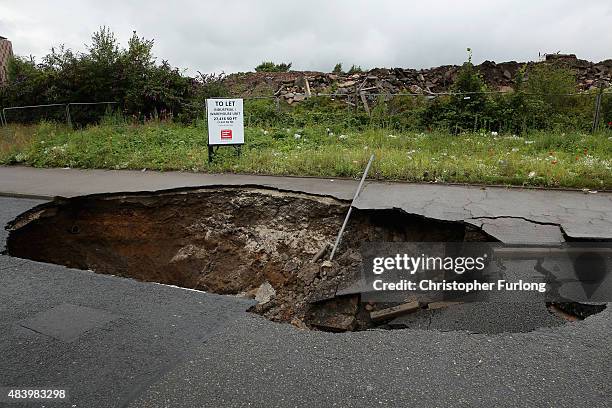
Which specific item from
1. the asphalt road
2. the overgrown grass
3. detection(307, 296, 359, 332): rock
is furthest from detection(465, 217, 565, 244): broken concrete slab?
the overgrown grass

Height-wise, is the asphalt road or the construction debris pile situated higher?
the construction debris pile

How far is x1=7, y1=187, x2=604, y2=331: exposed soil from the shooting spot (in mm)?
5676

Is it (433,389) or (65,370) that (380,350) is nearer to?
(433,389)

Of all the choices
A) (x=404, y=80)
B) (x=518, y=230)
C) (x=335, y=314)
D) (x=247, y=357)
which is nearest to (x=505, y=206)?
(x=518, y=230)

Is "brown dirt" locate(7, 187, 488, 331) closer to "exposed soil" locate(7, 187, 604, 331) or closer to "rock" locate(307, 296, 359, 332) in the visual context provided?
"exposed soil" locate(7, 187, 604, 331)

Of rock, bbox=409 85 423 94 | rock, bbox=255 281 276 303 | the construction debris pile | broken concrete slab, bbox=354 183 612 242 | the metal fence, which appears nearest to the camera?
broken concrete slab, bbox=354 183 612 242

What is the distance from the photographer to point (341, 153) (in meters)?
10.2

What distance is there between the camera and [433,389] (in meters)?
2.66

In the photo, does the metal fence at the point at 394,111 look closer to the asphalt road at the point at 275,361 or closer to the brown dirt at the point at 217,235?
the brown dirt at the point at 217,235

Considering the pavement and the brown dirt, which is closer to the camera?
the pavement

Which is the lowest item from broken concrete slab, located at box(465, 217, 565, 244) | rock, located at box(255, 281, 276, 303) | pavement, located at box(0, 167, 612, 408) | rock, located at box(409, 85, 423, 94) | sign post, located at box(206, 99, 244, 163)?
rock, located at box(255, 281, 276, 303)

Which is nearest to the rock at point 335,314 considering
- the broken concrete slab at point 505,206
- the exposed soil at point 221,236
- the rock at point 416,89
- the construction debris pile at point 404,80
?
the exposed soil at point 221,236

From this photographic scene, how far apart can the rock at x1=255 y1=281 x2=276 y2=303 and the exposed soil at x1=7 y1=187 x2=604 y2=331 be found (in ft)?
0.06

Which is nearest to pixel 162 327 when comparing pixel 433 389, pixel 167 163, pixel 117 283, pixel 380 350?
pixel 117 283
